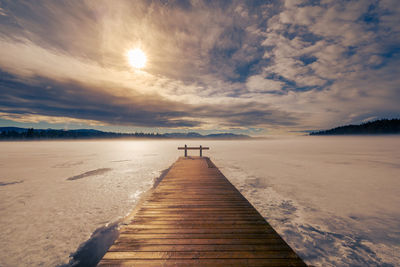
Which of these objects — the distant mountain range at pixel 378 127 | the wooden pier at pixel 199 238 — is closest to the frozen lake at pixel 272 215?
the wooden pier at pixel 199 238

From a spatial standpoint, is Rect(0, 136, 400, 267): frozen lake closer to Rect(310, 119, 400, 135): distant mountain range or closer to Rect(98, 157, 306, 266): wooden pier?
Rect(98, 157, 306, 266): wooden pier

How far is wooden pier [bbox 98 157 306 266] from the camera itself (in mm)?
3014

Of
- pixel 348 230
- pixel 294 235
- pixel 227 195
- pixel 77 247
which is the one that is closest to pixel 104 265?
pixel 77 247

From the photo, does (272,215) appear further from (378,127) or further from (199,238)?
(378,127)

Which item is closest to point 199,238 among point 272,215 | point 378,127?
point 272,215

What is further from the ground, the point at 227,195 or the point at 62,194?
the point at 227,195

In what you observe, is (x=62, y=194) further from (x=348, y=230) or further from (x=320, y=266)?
(x=348, y=230)

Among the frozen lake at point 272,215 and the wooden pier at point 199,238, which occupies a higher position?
the wooden pier at point 199,238

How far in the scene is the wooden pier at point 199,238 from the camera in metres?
3.01

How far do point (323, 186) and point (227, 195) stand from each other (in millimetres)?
7647

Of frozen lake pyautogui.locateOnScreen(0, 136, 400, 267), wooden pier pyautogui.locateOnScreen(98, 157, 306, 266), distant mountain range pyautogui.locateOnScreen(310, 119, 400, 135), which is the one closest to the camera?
wooden pier pyautogui.locateOnScreen(98, 157, 306, 266)

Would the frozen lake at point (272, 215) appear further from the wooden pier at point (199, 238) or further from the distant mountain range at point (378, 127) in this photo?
the distant mountain range at point (378, 127)

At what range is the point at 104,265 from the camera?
287 cm

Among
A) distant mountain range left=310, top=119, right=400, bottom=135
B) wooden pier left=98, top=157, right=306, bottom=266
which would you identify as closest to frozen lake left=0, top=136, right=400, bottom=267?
wooden pier left=98, top=157, right=306, bottom=266
